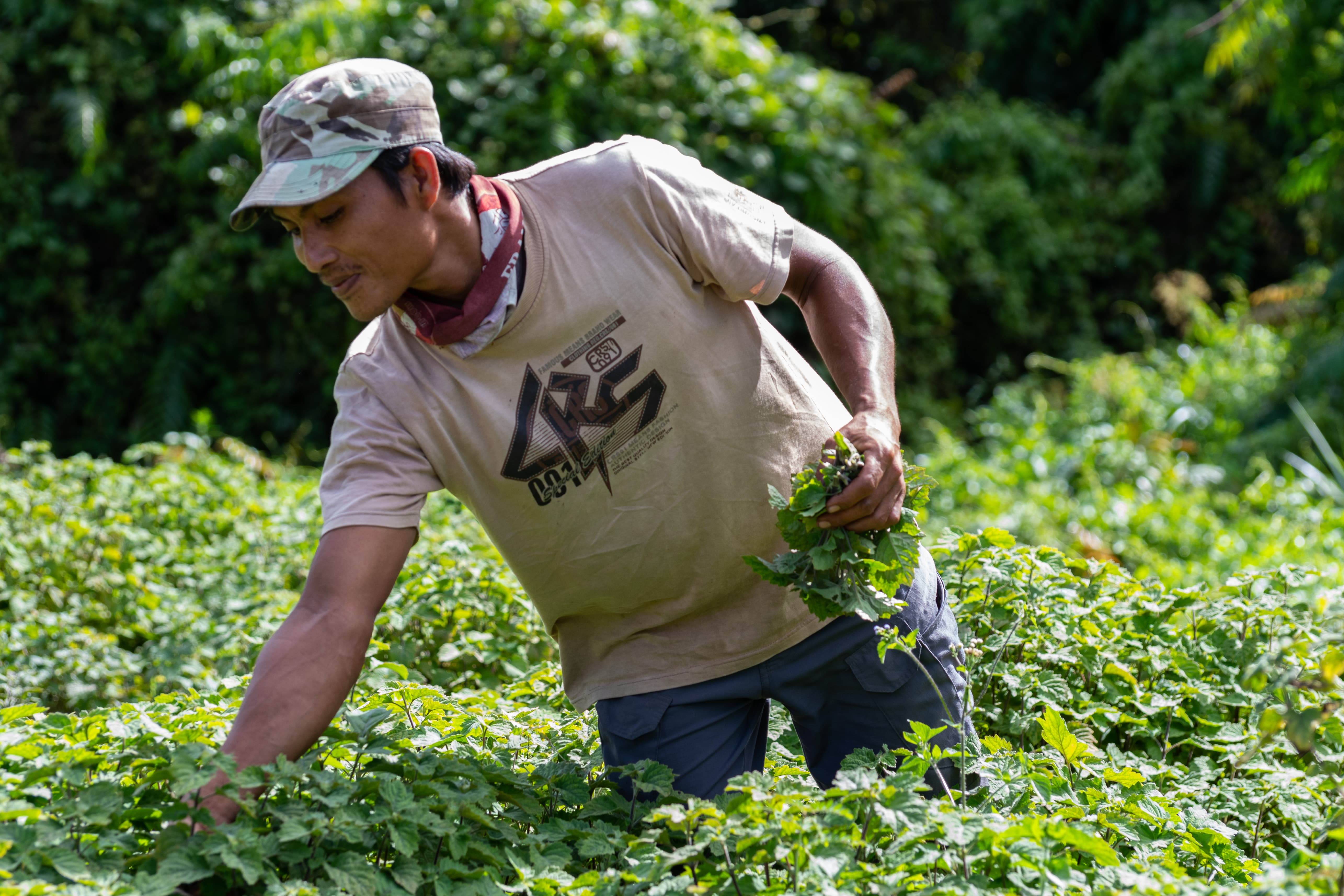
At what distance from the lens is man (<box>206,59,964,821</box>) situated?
239 cm

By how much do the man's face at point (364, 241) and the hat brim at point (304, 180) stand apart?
1.2 inches

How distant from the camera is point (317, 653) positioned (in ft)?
7.54

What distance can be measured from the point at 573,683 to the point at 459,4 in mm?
6264

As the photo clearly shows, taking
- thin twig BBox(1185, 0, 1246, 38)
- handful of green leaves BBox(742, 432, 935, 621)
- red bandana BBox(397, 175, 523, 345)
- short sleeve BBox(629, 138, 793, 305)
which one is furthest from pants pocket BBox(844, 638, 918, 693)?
thin twig BBox(1185, 0, 1246, 38)

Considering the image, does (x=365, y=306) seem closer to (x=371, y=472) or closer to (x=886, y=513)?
(x=371, y=472)

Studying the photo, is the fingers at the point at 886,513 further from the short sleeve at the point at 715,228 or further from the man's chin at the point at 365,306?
the man's chin at the point at 365,306

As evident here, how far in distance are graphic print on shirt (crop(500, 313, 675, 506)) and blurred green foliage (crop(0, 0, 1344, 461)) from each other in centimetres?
497

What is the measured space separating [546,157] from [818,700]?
5.23 metres

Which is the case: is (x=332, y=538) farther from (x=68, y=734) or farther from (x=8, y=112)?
(x=8, y=112)

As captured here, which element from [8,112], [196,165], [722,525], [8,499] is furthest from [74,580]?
[8,112]

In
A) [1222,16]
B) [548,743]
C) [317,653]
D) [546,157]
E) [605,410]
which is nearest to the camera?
[317,653]

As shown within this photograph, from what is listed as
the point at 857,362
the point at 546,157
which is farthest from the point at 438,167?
the point at 546,157

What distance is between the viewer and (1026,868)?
2002mm

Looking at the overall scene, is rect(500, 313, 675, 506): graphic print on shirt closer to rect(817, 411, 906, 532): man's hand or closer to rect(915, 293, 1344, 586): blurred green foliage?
rect(817, 411, 906, 532): man's hand
